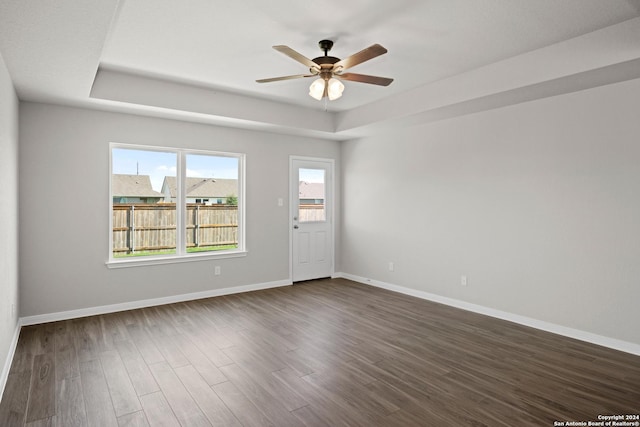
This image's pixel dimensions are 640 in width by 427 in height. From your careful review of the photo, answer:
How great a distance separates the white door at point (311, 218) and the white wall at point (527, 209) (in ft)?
3.31

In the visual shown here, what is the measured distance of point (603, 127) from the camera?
11.3 ft

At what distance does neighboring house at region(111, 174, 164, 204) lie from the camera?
452 centimetres

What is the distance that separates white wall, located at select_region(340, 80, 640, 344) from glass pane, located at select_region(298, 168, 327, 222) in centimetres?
106

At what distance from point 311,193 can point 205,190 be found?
1.79 m

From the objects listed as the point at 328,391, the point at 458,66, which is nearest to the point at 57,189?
the point at 328,391

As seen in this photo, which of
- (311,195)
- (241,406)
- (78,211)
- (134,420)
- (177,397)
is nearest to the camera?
(134,420)

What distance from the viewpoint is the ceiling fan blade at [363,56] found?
257cm

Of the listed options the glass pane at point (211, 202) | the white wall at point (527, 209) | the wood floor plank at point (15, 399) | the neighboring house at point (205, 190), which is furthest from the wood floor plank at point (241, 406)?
the white wall at point (527, 209)

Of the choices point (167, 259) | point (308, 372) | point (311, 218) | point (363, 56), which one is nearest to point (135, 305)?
point (167, 259)

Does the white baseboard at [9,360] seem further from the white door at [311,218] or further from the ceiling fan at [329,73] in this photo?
the white door at [311,218]

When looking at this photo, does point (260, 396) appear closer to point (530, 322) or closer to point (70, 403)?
point (70, 403)

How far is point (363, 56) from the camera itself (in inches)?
108

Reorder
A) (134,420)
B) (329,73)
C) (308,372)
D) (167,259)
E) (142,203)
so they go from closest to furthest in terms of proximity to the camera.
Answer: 1. (134,420)
2. (308,372)
3. (329,73)
4. (142,203)
5. (167,259)

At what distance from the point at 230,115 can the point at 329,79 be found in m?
1.88
